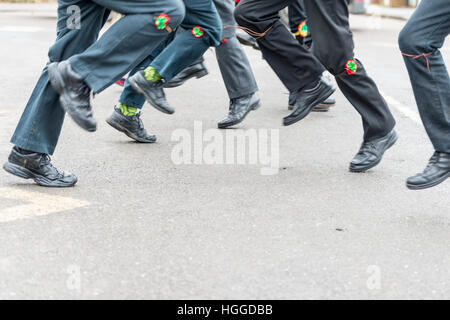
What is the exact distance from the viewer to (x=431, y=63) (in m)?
3.81

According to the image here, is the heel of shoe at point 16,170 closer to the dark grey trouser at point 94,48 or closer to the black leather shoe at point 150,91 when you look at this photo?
the dark grey trouser at point 94,48

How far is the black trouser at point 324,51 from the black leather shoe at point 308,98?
0.06 meters

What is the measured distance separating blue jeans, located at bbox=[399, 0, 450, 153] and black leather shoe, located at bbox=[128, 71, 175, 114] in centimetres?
166

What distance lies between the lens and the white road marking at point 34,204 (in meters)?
3.63

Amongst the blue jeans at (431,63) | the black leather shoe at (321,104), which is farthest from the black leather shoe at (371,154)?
the black leather shoe at (321,104)

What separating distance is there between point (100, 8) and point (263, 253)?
1.60m

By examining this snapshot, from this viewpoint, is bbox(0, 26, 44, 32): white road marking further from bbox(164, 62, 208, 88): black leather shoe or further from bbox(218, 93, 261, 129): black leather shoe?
bbox(218, 93, 261, 129): black leather shoe

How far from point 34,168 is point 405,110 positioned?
13.1 ft

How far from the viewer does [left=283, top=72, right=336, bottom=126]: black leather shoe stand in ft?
16.8

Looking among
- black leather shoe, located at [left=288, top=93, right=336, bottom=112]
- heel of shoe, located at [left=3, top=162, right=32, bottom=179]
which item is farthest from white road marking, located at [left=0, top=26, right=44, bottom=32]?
heel of shoe, located at [left=3, top=162, right=32, bottom=179]

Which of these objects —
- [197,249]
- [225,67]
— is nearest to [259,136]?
[225,67]

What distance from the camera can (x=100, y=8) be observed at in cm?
397

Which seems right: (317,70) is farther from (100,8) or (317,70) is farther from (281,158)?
(100,8)

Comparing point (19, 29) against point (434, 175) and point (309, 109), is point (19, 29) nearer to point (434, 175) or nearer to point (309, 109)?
point (309, 109)
